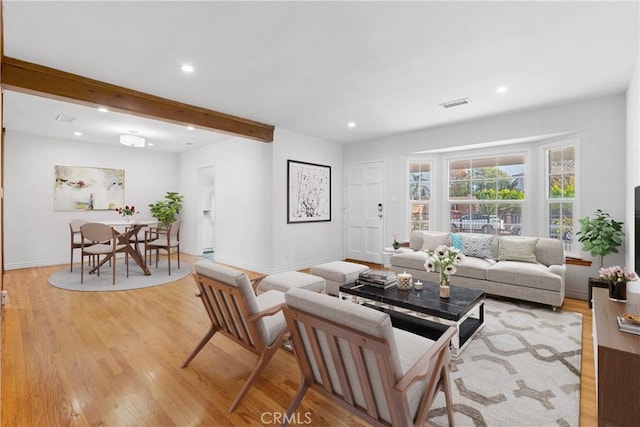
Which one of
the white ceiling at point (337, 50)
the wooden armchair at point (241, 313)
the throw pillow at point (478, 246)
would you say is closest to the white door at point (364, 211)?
the throw pillow at point (478, 246)

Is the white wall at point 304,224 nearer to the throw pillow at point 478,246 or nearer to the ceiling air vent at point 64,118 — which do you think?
the throw pillow at point 478,246

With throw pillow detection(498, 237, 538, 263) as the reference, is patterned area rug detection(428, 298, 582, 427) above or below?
below

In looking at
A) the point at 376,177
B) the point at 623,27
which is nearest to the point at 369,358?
the point at 623,27

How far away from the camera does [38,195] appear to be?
5.70 metres

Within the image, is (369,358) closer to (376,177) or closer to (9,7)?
(9,7)

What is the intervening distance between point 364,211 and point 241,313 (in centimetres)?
456

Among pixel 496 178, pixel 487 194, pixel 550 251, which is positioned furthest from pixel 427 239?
pixel 550 251

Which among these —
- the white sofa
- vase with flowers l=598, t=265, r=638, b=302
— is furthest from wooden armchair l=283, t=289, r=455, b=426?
the white sofa

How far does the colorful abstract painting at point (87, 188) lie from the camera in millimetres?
5941

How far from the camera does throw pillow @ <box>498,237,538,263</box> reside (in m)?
4.00

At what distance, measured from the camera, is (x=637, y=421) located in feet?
4.82

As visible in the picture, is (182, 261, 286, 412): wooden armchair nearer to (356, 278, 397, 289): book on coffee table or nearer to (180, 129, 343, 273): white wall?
(356, 278, 397, 289): book on coffee table

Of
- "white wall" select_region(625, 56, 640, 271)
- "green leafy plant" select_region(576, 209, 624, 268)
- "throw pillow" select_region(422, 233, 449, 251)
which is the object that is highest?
"white wall" select_region(625, 56, 640, 271)

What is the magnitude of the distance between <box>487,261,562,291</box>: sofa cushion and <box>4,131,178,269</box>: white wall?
7.28 meters
